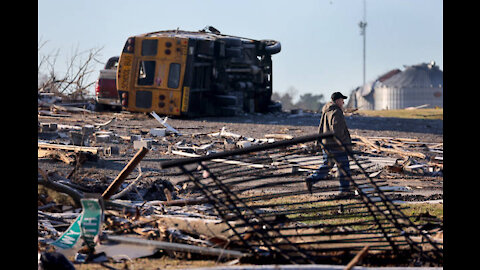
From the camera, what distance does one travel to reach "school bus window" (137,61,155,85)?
24.8 metres

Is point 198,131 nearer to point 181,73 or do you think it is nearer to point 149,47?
point 181,73

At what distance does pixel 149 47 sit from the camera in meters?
24.9

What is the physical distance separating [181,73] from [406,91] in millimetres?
46404

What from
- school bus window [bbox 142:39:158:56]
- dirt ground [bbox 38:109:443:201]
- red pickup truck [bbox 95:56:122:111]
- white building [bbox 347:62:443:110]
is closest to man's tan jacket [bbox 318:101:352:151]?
dirt ground [bbox 38:109:443:201]

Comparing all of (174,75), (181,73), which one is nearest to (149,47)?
(174,75)

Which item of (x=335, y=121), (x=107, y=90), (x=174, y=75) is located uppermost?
(x=174, y=75)

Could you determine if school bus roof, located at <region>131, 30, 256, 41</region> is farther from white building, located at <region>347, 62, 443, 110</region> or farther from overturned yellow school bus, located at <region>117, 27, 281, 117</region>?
white building, located at <region>347, 62, 443, 110</region>

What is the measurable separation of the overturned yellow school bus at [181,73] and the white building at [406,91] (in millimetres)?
39255

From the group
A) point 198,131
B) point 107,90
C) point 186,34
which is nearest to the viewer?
point 198,131

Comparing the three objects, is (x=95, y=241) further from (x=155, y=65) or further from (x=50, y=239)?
(x=155, y=65)

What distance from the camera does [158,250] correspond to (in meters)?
6.90
